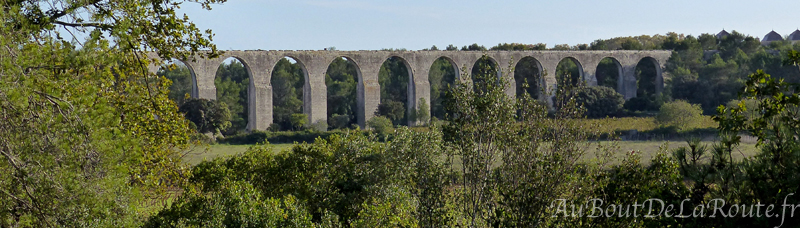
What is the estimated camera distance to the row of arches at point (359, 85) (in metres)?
33.2

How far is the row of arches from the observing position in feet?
109

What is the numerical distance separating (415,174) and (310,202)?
392 cm

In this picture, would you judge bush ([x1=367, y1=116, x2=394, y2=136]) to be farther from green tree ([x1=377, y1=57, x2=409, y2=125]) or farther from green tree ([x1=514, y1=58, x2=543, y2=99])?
green tree ([x1=514, y1=58, x2=543, y2=99])

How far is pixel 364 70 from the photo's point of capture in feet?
101

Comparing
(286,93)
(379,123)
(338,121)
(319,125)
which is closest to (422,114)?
(379,123)

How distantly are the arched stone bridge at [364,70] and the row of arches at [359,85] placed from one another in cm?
19

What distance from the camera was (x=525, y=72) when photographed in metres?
37.8

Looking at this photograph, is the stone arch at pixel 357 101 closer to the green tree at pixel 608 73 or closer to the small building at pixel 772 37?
the green tree at pixel 608 73

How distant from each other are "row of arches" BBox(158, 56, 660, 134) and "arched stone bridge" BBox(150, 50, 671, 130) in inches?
7.4

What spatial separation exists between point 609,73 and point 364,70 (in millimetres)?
14729

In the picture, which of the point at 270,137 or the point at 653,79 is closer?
the point at 270,137

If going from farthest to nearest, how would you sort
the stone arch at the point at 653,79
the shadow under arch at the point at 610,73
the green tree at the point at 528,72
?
the stone arch at the point at 653,79 → the shadow under arch at the point at 610,73 → the green tree at the point at 528,72

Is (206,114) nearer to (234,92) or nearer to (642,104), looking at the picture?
(234,92)

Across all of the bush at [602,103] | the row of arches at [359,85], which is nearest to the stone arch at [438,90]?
the row of arches at [359,85]
